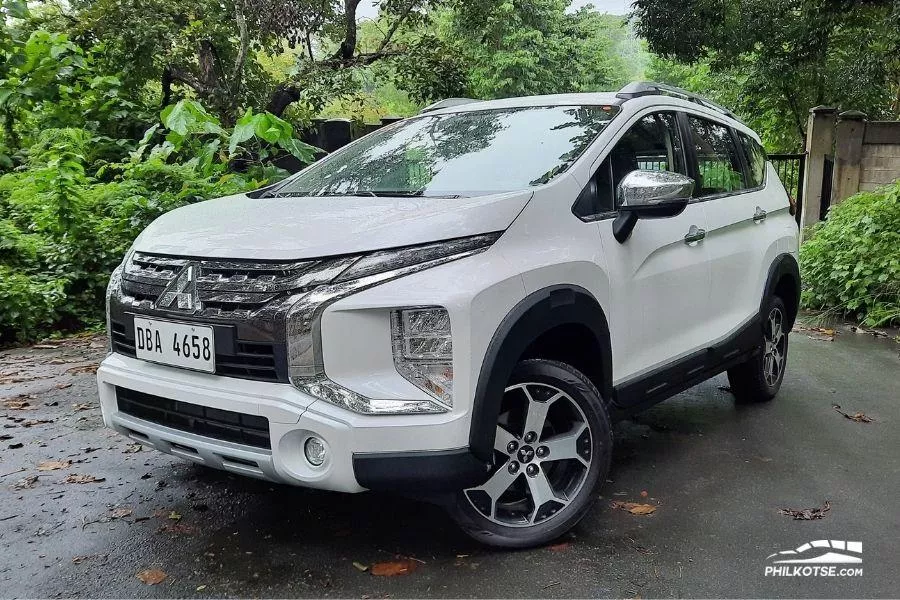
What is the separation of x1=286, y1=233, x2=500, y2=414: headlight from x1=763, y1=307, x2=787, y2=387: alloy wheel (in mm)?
3110

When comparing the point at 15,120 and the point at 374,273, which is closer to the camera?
the point at 374,273

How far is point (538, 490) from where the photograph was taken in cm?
310

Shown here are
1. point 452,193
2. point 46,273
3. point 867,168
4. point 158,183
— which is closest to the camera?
point 452,193

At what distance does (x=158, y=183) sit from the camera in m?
7.86

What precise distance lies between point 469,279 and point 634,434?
7.47ft

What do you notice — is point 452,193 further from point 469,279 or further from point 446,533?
point 446,533

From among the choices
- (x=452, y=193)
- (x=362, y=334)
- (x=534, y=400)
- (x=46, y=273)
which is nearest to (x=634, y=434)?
(x=534, y=400)

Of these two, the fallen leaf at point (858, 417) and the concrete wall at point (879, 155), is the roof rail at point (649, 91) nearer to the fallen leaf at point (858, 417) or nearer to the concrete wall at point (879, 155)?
the fallen leaf at point (858, 417)

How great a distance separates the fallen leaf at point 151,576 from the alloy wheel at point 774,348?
3.82 meters

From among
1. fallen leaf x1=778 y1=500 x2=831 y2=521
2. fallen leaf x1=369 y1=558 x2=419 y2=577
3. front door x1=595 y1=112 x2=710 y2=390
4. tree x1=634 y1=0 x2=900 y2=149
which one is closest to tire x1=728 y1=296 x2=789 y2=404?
front door x1=595 y1=112 x2=710 y2=390

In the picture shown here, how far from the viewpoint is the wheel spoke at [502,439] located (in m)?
3.02

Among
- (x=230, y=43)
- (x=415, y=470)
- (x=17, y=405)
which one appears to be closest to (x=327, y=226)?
(x=415, y=470)

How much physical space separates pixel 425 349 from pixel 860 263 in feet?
23.3

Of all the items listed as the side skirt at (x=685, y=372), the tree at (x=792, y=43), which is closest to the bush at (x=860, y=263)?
the side skirt at (x=685, y=372)
